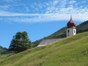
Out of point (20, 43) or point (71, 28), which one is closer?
point (71, 28)

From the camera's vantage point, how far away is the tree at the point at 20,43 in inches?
5110

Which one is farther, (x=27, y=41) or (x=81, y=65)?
(x=27, y=41)

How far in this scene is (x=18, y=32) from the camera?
136750 mm

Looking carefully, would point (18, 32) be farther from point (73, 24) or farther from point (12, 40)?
point (73, 24)

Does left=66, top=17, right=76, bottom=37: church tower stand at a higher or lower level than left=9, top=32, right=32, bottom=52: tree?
higher

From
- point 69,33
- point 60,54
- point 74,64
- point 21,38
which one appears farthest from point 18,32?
point 74,64

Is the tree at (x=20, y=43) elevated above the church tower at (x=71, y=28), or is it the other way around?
the church tower at (x=71, y=28)

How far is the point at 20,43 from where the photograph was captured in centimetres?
13075

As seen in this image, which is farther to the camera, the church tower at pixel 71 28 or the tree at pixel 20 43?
the tree at pixel 20 43

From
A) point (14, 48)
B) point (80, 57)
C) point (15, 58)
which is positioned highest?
point (80, 57)

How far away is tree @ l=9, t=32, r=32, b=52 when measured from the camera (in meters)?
130

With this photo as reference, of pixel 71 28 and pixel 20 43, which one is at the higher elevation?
pixel 71 28

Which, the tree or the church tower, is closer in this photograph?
the church tower

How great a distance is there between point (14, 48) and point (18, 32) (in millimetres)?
9091
